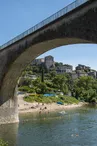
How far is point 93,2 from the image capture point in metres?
Answer: 22.7

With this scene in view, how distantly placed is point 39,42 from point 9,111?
14615 millimetres

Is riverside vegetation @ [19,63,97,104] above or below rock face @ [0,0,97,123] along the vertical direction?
below

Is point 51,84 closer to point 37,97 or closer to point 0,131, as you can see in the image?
point 37,97

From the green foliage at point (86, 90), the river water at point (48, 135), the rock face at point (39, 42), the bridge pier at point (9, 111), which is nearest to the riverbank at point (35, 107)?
the bridge pier at point (9, 111)

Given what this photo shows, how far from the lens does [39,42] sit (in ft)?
106

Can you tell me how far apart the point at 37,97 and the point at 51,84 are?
24216 mm

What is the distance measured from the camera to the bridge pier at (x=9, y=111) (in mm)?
41844

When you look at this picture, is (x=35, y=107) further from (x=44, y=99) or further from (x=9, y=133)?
(x=9, y=133)

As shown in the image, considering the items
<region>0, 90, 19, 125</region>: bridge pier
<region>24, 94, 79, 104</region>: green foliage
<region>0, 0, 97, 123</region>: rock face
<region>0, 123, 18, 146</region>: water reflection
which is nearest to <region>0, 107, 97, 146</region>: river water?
<region>0, 123, 18, 146</region>: water reflection

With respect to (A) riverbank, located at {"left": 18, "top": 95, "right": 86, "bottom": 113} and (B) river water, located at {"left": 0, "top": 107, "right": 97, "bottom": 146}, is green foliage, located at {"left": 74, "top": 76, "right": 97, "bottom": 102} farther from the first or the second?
(B) river water, located at {"left": 0, "top": 107, "right": 97, "bottom": 146}

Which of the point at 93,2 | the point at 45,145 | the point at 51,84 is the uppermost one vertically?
the point at 93,2

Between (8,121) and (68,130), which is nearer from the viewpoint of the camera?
(68,130)

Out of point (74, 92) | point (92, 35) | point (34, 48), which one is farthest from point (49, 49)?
point (74, 92)

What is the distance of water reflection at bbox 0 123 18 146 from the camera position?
3105 cm
